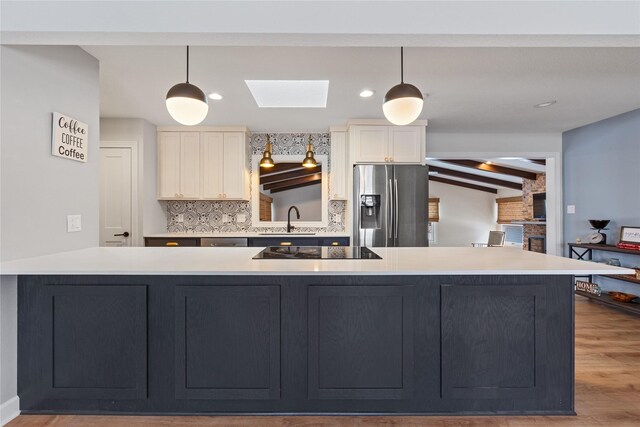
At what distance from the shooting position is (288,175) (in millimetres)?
4719

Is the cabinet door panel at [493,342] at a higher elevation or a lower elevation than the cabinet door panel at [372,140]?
lower

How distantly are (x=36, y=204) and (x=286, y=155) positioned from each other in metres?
3.05

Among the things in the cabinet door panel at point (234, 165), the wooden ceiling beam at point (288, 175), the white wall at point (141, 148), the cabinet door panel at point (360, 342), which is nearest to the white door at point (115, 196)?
the white wall at point (141, 148)

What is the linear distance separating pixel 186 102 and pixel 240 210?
2.76 metres

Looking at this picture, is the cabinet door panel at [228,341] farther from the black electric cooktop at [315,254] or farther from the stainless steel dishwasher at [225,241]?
the stainless steel dishwasher at [225,241]

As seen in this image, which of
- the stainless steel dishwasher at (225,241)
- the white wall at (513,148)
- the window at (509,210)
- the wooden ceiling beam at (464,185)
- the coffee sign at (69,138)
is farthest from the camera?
the wooden ceiling beam at (464,185)

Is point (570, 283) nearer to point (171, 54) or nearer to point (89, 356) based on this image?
point (89, 356)

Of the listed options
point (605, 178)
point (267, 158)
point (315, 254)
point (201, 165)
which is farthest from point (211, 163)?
point (605, 178)

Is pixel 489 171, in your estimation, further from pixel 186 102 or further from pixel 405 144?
pixel 186 102

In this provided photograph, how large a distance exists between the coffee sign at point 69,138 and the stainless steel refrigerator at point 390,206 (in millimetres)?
2623

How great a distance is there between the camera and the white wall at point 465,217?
11125 millimetres

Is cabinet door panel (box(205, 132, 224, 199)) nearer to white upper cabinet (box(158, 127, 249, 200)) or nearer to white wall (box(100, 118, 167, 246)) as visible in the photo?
white upper cabinet (box(158, 127, 249, 200))

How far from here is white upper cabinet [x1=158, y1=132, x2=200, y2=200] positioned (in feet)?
14.2

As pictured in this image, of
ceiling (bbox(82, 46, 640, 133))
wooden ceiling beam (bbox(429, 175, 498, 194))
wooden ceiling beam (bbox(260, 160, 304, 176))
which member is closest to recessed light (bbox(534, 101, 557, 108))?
ceiling (bbox(82, 46, 640, 133))
